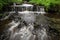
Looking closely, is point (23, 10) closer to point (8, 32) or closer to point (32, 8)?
point (32, 8)

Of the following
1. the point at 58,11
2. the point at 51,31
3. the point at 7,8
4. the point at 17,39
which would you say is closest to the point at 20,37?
the point at 17,39

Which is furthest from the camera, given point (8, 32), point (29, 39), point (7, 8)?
point (7, 8)

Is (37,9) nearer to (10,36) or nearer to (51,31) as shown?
(51,31)

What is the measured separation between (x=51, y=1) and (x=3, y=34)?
10.3m

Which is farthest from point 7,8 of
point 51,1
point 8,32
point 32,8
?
point 8,32

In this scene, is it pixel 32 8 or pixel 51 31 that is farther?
pixel 32 8

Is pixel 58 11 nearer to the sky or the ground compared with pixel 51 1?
nearer to the ground

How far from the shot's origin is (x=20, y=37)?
8.02m

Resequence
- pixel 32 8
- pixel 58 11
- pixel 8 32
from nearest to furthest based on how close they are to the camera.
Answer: pixel 8 32 → pixel 58 11 → pixel 32 8

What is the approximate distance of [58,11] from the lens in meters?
17.3

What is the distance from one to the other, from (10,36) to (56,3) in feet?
35.4

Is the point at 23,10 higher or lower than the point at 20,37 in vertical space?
lower

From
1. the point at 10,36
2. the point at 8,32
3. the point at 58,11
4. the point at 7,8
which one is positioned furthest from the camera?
the point at 7,8

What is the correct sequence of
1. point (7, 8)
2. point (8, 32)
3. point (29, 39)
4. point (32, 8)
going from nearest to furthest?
point (29, 39) < point (8, 32) < point (7, 8) < point (32, 8)
